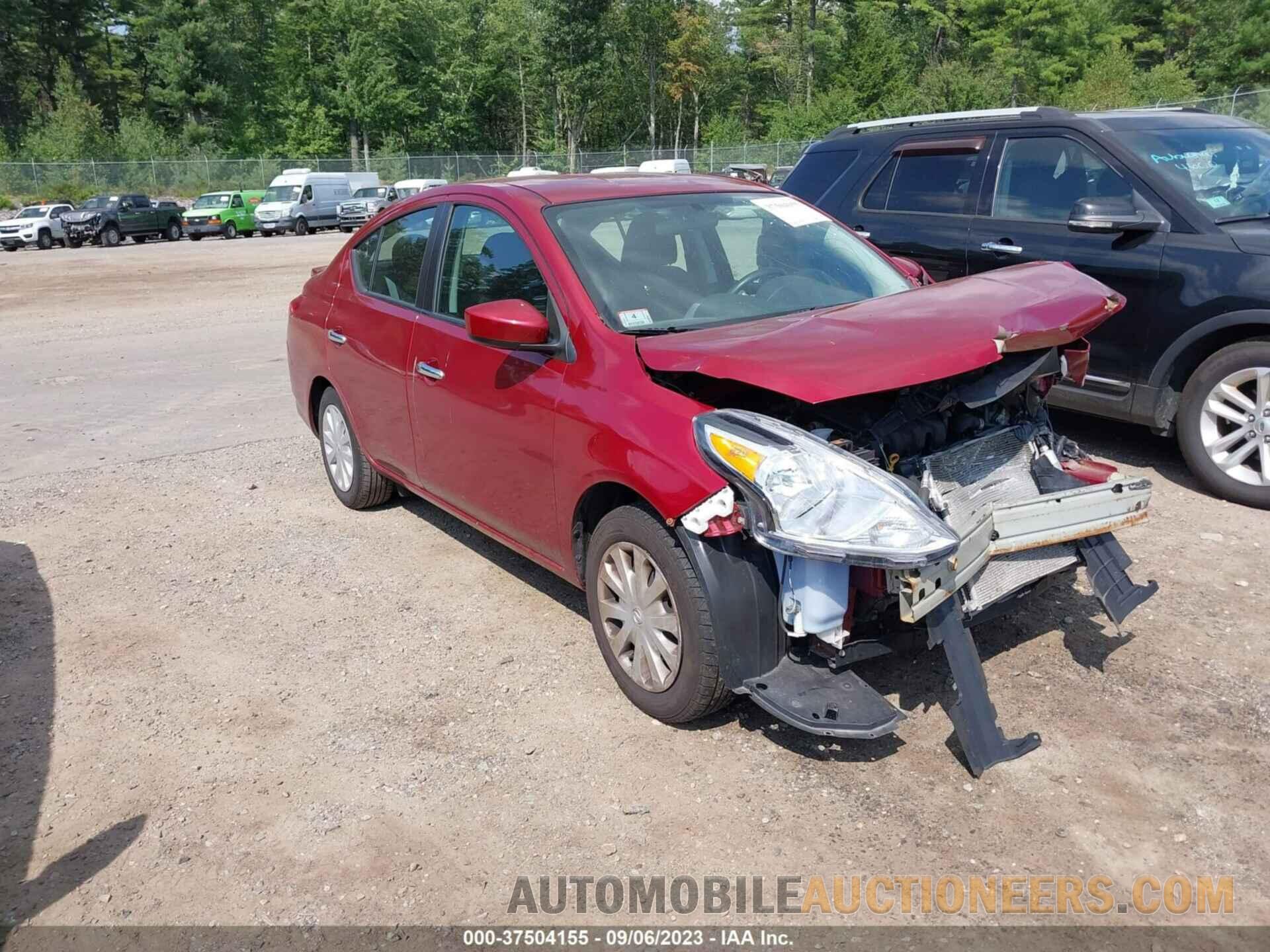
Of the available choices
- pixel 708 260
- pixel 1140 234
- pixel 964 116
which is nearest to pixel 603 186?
pixel 708 260

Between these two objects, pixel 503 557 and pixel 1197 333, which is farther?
pixel 1197 333

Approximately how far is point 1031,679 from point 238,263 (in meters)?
25.8

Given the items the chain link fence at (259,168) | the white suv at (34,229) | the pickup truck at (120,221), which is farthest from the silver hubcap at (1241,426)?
the chain link fence at (259,168)

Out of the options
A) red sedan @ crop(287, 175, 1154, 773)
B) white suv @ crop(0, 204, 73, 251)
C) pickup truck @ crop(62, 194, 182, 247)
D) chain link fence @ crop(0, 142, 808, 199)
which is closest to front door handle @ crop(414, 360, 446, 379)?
red sedan @ crop(287, 175, 1154, 773)

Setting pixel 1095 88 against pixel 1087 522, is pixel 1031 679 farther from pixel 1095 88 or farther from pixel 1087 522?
pixel 1095 88

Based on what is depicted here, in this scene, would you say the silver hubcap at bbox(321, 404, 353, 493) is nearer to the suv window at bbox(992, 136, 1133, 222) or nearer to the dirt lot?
the dirt lot

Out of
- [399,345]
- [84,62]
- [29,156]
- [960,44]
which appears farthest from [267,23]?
[399,345]

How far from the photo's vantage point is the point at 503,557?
5.35 metres

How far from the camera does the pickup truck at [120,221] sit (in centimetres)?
3475

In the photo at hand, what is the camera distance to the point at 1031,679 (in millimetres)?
3930

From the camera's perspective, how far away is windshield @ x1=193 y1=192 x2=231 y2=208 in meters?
38.2

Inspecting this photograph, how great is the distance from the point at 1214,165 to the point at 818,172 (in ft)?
8.76

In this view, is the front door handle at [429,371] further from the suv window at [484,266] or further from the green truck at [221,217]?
the green truck at [221,217]

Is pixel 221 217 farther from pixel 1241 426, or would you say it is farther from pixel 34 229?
pixel 1241 426
